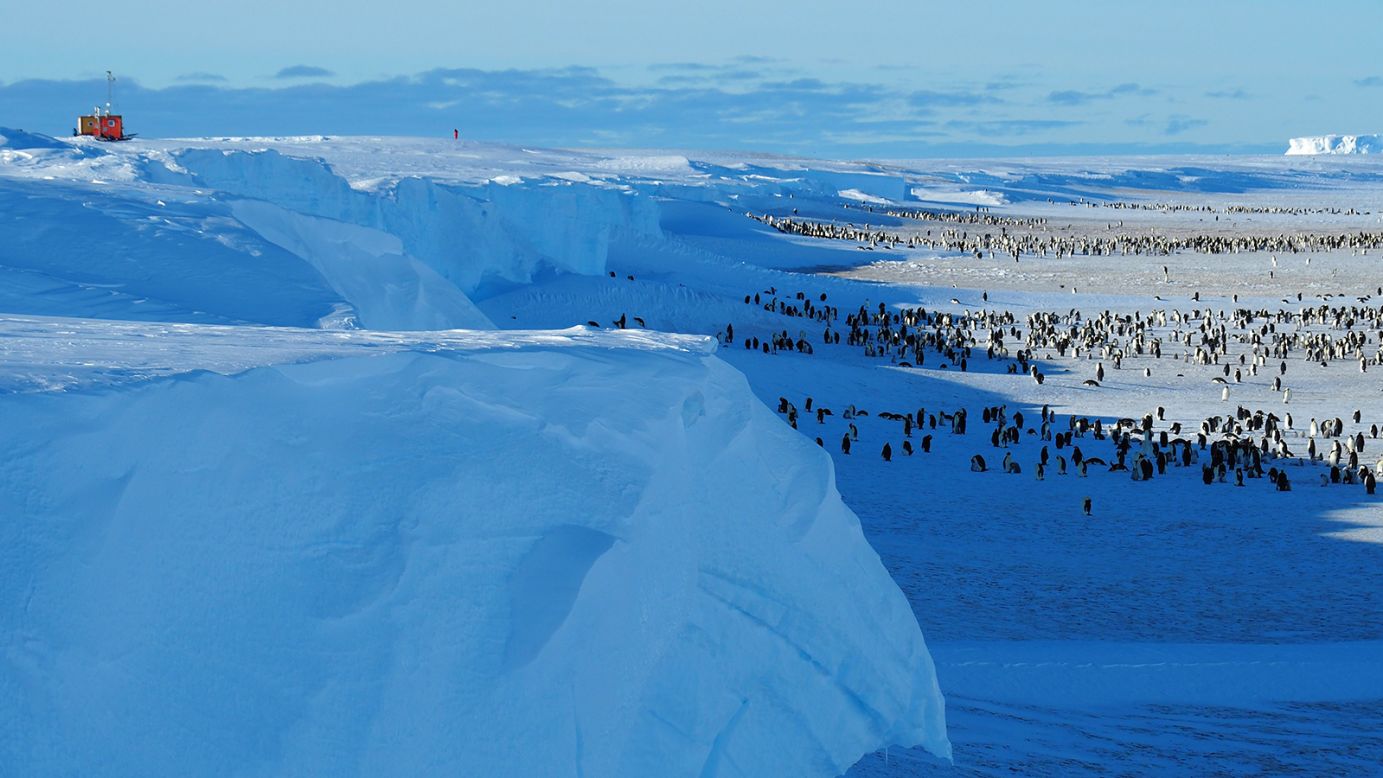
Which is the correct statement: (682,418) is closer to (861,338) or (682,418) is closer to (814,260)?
(861,338)

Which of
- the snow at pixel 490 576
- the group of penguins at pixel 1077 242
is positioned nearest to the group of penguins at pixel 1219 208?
the group of penguins at pixel 1077 242

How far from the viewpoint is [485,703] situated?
4.00 meters

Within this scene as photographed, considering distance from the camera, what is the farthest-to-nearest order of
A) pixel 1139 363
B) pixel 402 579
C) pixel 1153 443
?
1. pixel 1139 363
2. pixel 1153 443
3. pixel 402 579

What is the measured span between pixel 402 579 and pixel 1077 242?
53.6m

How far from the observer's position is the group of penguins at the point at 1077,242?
161 feet

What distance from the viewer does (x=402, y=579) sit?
13.0ft

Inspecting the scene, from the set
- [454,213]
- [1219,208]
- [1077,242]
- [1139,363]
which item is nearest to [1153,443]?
[1139,363]

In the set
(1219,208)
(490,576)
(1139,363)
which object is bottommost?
(1139,363)

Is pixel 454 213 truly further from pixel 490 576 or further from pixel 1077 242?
pixel 1077 242

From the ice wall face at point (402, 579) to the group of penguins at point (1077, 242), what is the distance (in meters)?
43.4

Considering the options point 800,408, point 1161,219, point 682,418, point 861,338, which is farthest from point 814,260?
point 682,418

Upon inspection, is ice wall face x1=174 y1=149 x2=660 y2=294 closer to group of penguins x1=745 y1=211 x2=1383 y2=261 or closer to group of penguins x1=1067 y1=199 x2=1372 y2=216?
group of penguins x1=745 y1=211 x2=1383 y2=261

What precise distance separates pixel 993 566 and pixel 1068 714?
3.37m

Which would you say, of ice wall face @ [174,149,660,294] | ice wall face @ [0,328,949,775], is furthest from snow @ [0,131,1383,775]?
ice wall face @ [174,149,660,294]
